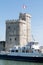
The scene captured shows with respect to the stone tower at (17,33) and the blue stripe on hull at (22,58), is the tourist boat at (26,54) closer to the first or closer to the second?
the blue stripe on hull at (22,58)

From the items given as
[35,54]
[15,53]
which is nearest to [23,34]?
[15,53]

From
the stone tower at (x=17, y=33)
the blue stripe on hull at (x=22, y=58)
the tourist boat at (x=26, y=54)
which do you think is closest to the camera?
the blue stripe on hull at (x=22, y=58)

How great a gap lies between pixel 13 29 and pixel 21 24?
6.50ft

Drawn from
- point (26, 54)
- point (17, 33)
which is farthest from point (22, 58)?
point (17, 33)

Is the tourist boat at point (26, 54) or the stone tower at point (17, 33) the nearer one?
the tourist boat at point (26, 54)

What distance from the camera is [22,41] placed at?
1997 inches

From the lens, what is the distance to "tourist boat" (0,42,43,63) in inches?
1514

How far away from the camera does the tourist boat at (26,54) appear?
126 feet

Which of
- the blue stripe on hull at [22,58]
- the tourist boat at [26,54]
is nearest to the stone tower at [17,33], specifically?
the tourist boat at [26,54]

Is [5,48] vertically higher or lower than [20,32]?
lower

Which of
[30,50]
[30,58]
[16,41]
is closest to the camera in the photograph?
[30,58]

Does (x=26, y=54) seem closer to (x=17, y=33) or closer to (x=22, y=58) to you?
(x=22, y=58)

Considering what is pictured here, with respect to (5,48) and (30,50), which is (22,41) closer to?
(5,48)

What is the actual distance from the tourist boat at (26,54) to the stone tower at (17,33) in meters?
6.54
